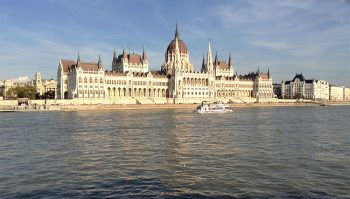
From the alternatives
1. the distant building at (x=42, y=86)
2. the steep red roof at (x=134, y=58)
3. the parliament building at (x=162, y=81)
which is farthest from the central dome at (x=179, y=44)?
the distant building at (x=42, y=86)

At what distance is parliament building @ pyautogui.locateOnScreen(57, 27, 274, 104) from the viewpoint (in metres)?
129

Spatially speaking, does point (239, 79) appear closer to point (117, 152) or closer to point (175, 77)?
point (175, 77)

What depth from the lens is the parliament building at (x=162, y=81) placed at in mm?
128625

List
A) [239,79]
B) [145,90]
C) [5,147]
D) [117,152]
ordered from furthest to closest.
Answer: [239,79] → [145,90] → [5,147] → [117,152]

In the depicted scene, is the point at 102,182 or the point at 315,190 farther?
the point at 102,182

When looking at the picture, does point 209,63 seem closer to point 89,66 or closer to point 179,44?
point 179,44

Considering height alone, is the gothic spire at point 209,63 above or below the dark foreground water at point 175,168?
above

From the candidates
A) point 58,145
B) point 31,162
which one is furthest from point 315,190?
point 58,145

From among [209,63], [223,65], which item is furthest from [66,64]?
[223,65]

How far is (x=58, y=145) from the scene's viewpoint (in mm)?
31188

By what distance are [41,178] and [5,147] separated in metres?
12.5

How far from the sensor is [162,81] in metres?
152

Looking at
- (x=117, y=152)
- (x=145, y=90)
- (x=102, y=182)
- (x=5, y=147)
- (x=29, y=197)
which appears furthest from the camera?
(x=145, y=90)

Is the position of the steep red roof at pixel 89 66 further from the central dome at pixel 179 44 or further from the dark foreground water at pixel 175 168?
the dark foreground water at pixel 175 168
